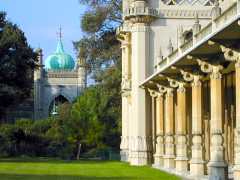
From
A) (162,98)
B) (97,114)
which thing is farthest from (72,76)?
(162,98)

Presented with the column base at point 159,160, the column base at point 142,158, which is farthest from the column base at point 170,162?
the column base at point 142,158

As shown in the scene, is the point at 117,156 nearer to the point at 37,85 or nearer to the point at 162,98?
the point at 162,98

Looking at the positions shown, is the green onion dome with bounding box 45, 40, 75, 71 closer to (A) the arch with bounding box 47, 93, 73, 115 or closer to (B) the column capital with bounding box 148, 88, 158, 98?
(A) the arch with bounding box 47, 93, 73, 115

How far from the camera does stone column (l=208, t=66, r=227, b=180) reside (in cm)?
2559

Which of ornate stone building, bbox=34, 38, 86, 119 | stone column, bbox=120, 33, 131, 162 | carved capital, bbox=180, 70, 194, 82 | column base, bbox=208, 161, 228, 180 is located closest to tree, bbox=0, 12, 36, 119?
stone column, bbox=120, 33, 131, 162

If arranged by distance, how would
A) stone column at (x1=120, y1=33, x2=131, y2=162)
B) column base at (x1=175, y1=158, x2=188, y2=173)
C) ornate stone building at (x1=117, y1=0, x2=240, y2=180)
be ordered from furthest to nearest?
stone column at (x1=120, y1=33, x2=131, y2=162) → column base at (x1=175, y1=158, x2=188, y2=173) → ornate stone building at (x1=117, y1=0, x2=240, y2=180)

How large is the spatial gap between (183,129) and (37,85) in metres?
80.0

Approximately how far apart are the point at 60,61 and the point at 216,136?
9101 centimetres

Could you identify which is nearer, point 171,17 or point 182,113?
point 182,113

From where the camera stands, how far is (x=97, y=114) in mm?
78875

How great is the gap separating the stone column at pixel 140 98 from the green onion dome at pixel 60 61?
2613 inches

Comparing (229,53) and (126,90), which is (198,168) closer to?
(229,53)

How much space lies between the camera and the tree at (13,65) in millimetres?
52969

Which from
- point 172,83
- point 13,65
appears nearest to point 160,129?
point 172,83
